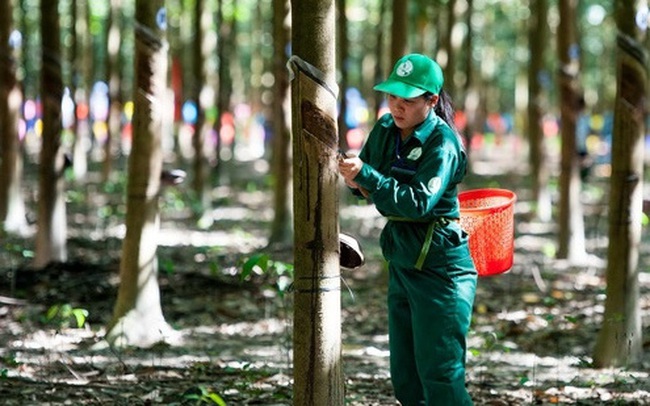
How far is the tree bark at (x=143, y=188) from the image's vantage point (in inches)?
259

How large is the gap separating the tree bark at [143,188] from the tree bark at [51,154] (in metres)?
2.52

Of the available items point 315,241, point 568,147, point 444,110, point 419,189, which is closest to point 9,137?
point 568,147

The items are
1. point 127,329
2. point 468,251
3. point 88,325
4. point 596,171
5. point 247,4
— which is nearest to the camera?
point 468,251

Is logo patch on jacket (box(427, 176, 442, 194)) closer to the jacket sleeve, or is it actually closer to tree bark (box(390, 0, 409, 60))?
the jacket sleeve

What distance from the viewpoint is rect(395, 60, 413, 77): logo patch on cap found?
13.6 feet

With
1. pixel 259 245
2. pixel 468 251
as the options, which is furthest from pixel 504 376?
pixel 259 245

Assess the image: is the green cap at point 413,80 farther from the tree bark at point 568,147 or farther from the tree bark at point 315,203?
the tree bark at point 568,147

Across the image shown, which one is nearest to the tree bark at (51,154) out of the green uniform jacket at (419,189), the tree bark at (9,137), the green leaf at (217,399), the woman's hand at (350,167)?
the tree bark at (9,137)

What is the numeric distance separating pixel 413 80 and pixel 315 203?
69 centimetres

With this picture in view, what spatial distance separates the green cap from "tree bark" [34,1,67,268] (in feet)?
17.9

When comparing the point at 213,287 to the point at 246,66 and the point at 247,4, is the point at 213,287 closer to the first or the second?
the point at 247,4

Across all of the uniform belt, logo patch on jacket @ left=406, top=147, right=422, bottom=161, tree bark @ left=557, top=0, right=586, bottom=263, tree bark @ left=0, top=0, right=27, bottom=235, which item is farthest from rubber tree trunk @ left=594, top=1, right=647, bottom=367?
tree bark @ left=0, top=0, right=27, bottom=235

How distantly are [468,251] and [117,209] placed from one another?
10773mm

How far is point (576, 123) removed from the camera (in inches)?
416
